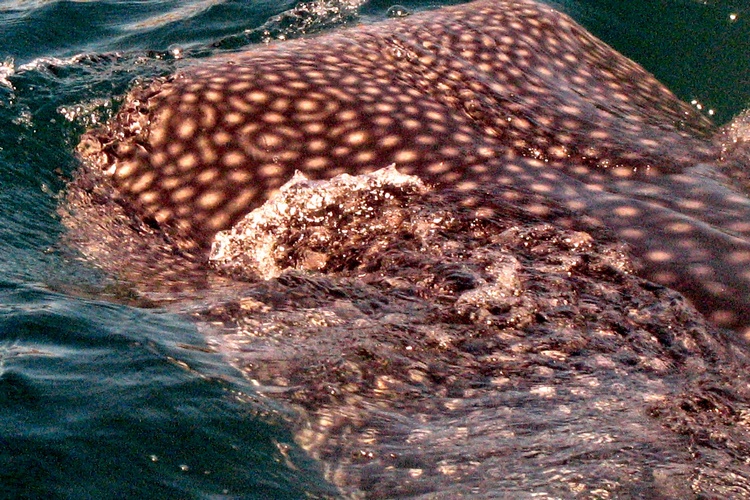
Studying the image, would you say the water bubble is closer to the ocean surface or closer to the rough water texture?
the ocean surface

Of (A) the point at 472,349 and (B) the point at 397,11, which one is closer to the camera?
(A) the point at 472,349

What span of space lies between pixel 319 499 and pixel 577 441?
2.53ft

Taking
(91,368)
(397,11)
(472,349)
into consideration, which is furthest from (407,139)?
(397,11)

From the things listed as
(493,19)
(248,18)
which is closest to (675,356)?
(493,19)

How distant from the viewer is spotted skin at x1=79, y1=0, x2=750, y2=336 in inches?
175

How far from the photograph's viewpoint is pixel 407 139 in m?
4.82

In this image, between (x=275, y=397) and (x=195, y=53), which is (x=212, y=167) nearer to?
(x=275, y=397)

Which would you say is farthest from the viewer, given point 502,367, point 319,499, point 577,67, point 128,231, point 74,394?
point 577,67

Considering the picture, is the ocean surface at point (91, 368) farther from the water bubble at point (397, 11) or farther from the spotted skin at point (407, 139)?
the water bubble at point (397, 11)

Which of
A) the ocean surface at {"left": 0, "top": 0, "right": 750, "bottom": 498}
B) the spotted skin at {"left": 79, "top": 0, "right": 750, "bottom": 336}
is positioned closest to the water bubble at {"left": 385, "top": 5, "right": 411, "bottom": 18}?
the ocean surface at {"left": 0, "top": 0, "right": 750, "bottom": 498}

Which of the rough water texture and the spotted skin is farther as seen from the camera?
the spotted skin

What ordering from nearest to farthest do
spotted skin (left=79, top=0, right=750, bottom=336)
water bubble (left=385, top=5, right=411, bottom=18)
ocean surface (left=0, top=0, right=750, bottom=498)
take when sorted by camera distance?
ocean surface (left=0, top=0, right=750, bottom=498), spotted skin (left=79, top=0, right=750, bottom=336), water bubble (left=385, top=5, right=411, bottom=18)

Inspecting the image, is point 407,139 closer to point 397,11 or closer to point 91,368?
point 91,368

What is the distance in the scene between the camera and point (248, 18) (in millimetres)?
8781
